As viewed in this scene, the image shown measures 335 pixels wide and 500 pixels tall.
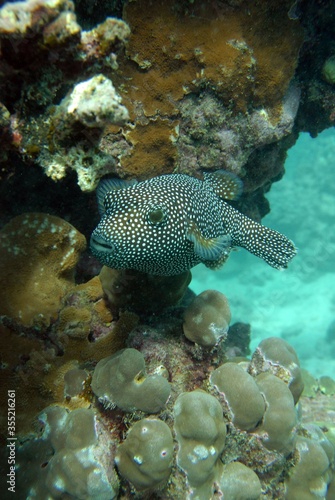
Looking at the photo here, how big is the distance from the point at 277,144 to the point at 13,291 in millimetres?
5852

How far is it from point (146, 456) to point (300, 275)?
2949cm

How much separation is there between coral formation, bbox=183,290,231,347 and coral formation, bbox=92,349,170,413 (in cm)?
114

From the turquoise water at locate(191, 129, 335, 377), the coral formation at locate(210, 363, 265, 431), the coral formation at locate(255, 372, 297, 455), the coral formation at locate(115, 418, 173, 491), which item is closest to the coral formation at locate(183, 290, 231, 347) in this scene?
the coral formation at locate(210, 363, 265, 431)

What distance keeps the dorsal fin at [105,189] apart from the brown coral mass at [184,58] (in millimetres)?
691

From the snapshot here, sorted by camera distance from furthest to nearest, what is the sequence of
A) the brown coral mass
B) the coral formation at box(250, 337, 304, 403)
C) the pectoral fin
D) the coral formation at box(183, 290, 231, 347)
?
the coral formation at box(250, 337, 304, 403) < the coral formation at box(183, 290, 231, 347) < the brown coral mass < the pectoral fin

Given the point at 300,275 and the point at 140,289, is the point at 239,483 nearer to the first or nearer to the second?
the point at 140,289

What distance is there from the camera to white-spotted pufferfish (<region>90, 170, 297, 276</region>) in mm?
4398

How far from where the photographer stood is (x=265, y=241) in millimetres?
6102

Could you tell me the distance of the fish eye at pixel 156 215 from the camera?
4406mm

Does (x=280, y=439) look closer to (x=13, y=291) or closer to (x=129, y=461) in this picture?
(x=129, y=461)

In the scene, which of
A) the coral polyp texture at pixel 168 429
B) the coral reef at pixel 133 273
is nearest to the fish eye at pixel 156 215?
the coral reef at pixel 133 273

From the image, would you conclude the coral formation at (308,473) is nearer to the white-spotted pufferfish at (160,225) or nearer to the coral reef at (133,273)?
the coral reef at (133,273)

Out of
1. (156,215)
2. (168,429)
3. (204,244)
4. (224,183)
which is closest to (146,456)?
(168,429)

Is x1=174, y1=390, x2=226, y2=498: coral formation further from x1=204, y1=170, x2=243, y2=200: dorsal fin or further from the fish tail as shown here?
x1=204, y1=170, x2=243, y2=200: dorsal fin
